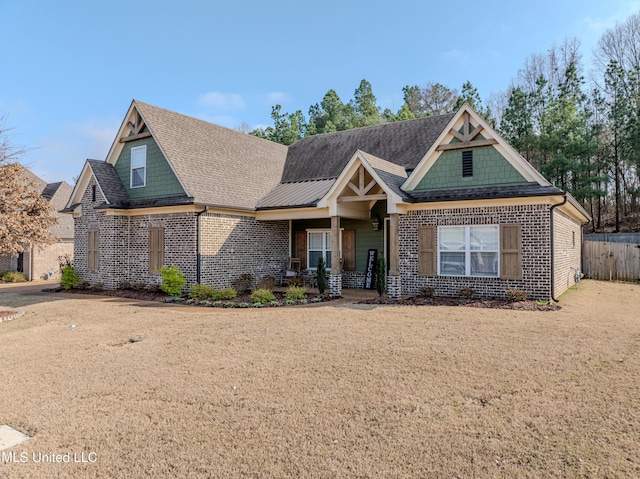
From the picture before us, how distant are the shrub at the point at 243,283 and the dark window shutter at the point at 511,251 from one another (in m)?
9.09

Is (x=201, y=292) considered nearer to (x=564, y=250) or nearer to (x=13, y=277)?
(x=564, y=250)

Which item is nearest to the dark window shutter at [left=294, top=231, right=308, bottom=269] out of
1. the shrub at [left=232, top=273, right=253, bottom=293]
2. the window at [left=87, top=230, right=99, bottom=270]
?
the shrub at [left=232, top=273, right=253, bottom=293]

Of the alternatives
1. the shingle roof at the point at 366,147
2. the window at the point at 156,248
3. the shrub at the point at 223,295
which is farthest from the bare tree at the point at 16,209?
the shingle roof at the point at 366,147

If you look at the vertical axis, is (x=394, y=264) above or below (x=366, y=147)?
below

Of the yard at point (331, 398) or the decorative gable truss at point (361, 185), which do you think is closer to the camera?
the yard at point (331, 398)

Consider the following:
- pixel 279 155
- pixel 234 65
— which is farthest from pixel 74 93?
pixel 279 155

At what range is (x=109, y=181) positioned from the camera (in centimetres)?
1655

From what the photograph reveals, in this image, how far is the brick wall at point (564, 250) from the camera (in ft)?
41.7

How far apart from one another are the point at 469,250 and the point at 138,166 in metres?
13.1

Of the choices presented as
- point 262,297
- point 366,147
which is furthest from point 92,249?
point 366,147

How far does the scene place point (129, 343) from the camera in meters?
7.88

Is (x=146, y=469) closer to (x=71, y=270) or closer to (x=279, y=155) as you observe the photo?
(x=71, y=270)

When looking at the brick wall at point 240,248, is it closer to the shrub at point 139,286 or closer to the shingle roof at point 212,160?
the shingle roof at point 212,160

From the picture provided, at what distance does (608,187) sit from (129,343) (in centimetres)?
3462
